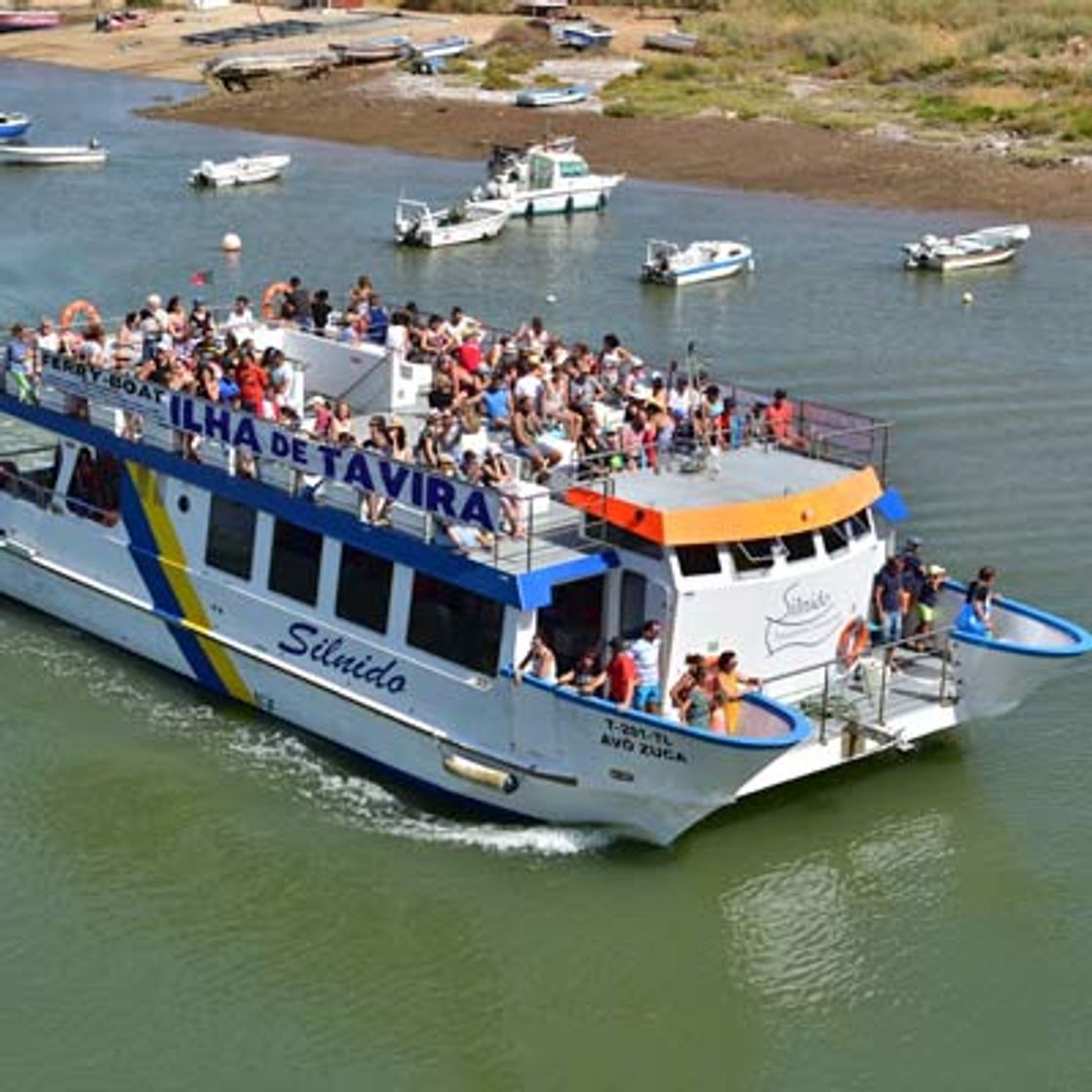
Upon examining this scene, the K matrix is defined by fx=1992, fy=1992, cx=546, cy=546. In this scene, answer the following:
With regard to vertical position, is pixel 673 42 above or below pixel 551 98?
above

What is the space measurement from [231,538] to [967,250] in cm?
3143

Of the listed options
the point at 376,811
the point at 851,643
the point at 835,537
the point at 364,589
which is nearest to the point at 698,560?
the point at 835,537

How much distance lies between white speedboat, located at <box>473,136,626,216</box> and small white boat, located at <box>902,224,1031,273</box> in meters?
11.0

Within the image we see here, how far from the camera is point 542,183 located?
2242 inches

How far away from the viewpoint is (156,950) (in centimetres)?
1738

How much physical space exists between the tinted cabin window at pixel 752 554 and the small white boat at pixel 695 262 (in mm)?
29230

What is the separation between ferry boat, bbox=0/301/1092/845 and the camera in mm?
18188

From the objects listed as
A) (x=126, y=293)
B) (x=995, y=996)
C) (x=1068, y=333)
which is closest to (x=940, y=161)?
(x=1068, y=333)

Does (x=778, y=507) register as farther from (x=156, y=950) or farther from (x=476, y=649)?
(x=156, y=950)

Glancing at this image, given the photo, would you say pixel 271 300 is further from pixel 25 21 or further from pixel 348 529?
pixel 25 21

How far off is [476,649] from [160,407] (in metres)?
5.13

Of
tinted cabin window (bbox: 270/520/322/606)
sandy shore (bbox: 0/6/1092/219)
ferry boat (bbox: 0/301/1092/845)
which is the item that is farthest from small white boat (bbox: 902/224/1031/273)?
tinted cabin window (bbox: 270/520/322/606)

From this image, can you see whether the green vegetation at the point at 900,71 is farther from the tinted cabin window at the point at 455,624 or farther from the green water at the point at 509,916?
the tinted cabin window at the point at 455,624

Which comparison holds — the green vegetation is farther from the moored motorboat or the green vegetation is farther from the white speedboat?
the moored motorboat
